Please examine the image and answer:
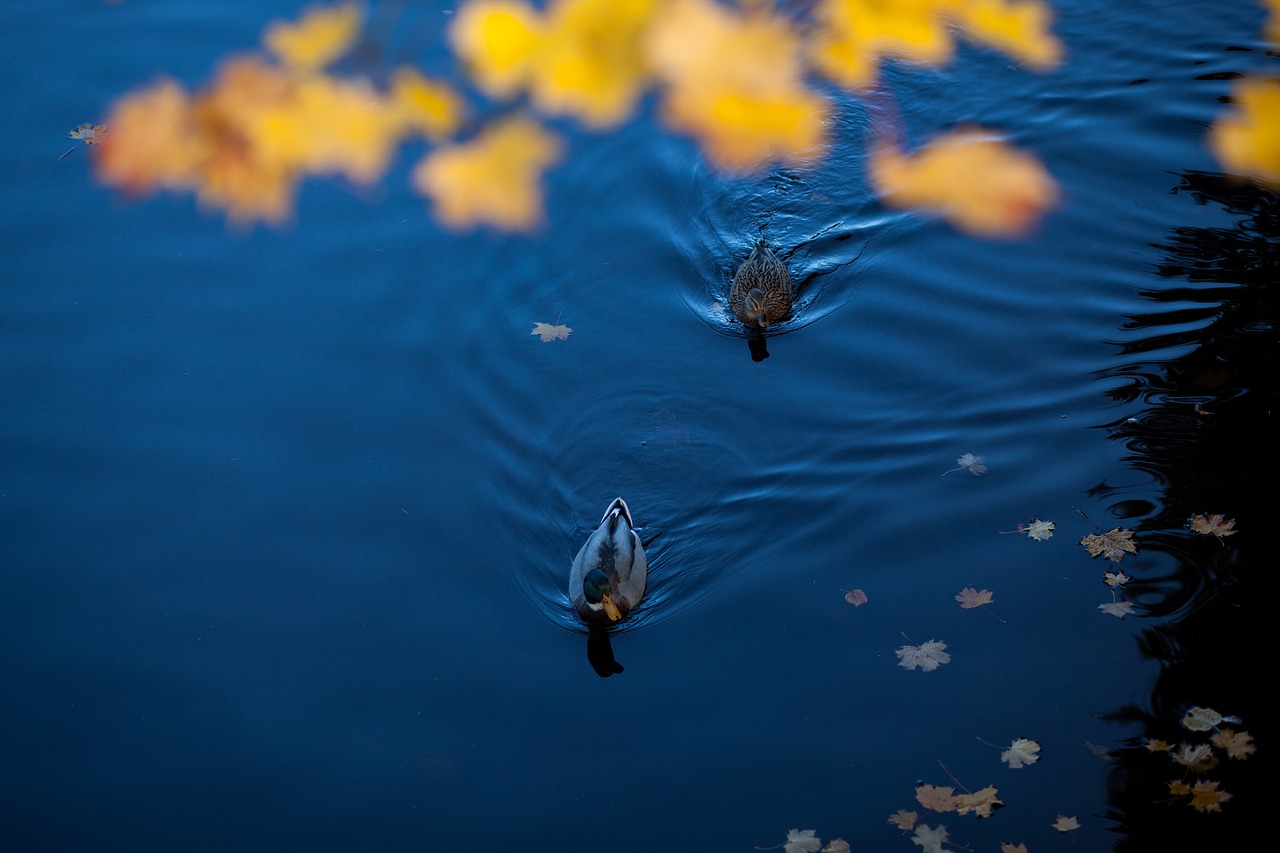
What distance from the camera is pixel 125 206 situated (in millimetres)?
7668

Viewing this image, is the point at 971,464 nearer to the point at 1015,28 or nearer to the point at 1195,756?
the point at 1195,756

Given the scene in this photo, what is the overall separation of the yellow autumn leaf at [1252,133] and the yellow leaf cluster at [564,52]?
4.23 meters

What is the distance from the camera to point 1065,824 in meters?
4.05

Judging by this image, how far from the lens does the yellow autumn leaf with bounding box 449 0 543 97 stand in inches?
329

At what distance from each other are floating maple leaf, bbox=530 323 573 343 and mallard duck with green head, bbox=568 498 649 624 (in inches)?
65.0

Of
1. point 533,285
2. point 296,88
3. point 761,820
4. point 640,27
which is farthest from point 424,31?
point 761,820

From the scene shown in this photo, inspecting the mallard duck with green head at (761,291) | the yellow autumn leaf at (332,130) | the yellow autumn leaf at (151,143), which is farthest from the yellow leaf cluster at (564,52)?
the yellow autumn leaf at (151,143)

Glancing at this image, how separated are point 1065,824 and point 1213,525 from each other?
5.83ft

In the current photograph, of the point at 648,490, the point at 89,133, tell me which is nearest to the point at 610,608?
the point at 648,490

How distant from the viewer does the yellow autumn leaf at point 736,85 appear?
7773 mm

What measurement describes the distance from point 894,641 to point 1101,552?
112 centimetres

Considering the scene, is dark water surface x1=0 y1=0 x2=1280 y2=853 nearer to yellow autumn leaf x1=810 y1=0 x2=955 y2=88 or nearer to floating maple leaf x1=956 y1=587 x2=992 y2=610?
floating maple leaf x1=956 y1=587 x2=992 y2=610

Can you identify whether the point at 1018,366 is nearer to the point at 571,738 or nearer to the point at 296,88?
the point at 571,738

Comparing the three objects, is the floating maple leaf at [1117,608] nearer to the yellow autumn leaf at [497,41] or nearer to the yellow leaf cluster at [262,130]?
the yellow leaf cluster at [262,130]
